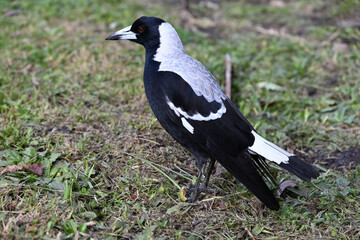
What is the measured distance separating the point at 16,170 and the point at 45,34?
247 cm

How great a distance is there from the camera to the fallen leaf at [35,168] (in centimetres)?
238

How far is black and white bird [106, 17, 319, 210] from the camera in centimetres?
225

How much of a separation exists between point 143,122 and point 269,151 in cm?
111

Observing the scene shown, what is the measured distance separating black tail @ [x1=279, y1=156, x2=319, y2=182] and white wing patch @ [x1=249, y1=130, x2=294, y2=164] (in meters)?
0.03

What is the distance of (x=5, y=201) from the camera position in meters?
2.17

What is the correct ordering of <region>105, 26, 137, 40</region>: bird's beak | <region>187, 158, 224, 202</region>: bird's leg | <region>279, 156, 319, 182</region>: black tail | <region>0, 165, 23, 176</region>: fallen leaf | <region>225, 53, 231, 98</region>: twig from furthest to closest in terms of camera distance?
<region>225, 53, 231, 98</region>: twig, <region>105, 26, 137, 40</region>: bird's beak, <region>187, 158, 224, 202</region>: bird's leg, <region>0, 165, 23, 176</region>: fallen leaf, <region>279, 156, 319, 182</region>: black tail

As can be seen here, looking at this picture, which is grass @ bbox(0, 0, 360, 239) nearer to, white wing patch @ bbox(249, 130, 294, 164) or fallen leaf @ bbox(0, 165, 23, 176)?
fallen leaf @ bbox(0, 165, 23, 176)

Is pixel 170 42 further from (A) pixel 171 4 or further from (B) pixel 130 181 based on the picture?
(A) pixel 171 4

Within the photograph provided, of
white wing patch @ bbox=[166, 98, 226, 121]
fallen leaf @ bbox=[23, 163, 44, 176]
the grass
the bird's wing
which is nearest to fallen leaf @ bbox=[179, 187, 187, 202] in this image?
the grass

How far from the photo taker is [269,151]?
90.0 inches

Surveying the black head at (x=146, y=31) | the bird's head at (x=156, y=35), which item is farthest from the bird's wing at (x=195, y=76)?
the black head at (x=146, y=31)

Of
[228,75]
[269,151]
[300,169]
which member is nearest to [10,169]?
[269,151]

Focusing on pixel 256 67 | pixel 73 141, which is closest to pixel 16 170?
pixel 73 141

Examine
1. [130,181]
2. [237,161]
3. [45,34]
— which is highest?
[45,34]
